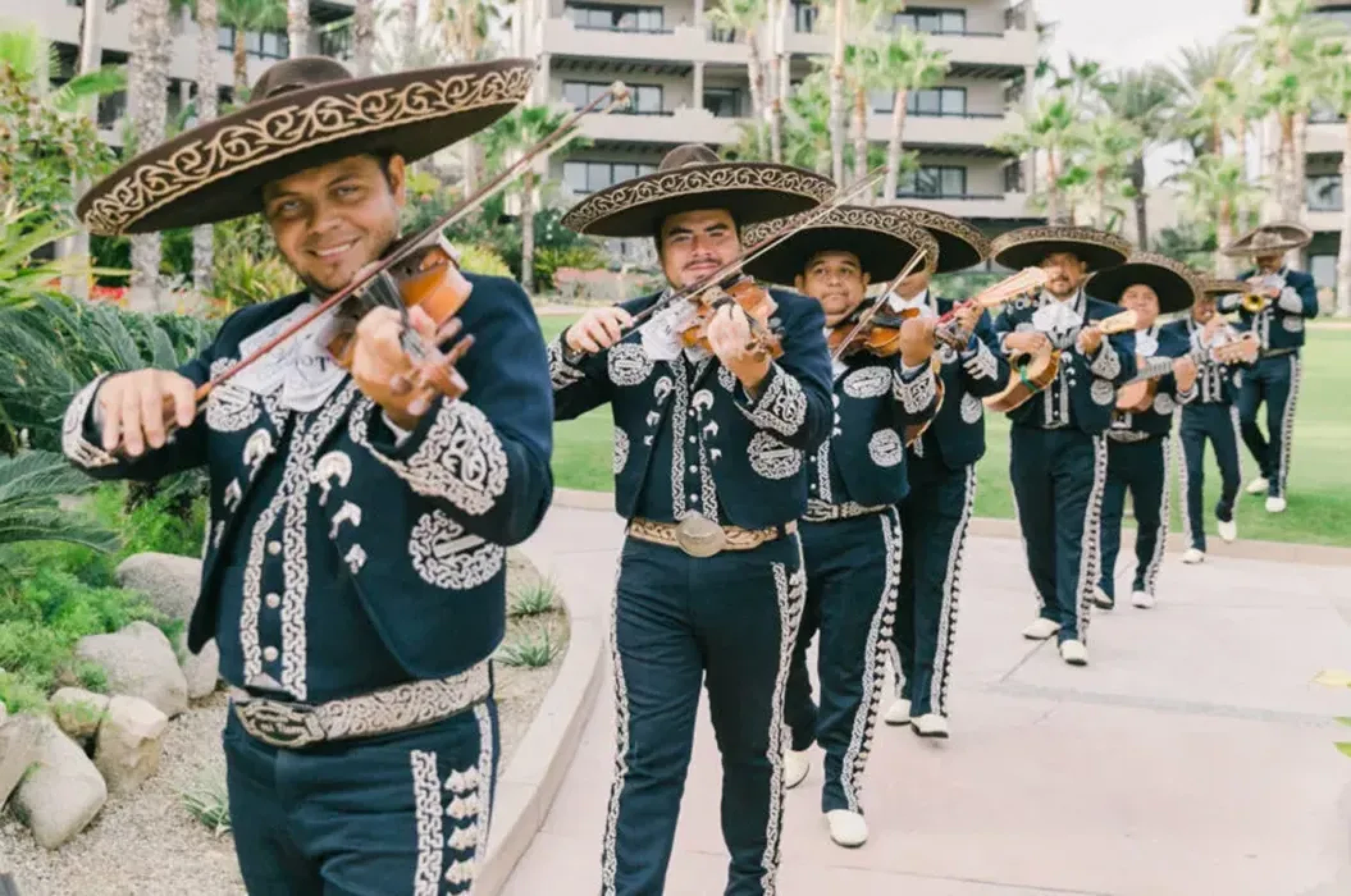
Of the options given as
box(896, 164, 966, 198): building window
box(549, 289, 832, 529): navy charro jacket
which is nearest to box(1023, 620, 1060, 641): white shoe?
box(549, 289, 832, 529): navy charro jacket

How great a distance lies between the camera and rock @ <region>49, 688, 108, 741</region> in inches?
191

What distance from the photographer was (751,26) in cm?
5588

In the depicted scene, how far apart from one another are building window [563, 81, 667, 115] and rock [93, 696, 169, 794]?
5704 centimetres

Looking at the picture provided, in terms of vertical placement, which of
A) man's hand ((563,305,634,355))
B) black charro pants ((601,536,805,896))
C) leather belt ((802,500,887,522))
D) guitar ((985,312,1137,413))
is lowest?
black charro pants ((601,536,805,896))

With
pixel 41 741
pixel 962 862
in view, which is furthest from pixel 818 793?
pixel 41 741

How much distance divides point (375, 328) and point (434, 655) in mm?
651

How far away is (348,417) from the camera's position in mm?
2445

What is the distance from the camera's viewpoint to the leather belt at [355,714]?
7.93 feet

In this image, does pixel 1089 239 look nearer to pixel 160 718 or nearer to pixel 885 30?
pixel 160 718

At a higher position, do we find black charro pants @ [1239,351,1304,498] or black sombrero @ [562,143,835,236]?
black sombrero @ [562,143,835,236]

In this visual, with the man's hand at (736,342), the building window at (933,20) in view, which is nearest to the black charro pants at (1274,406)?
the man's hand at (736,342)

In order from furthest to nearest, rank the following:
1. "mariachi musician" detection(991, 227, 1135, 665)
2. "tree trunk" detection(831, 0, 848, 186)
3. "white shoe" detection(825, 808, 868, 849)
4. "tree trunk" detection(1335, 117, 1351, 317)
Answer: "tree trunk" detection(831, 0, 848, 186) → "tree trunk" detection(1335, 117, 1351, 317) → "mariachi musician" detection(991, 227, 1135, 665) → "white shoe" detection(825, 808, 868, 849)

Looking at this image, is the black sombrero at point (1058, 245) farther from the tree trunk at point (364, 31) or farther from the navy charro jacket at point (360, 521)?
the tree trunk at point (364, 31)

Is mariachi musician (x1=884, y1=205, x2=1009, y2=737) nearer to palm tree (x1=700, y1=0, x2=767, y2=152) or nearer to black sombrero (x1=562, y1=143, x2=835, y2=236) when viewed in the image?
black sombrero (x1=562, y1=143, x2=835, y2=236)
